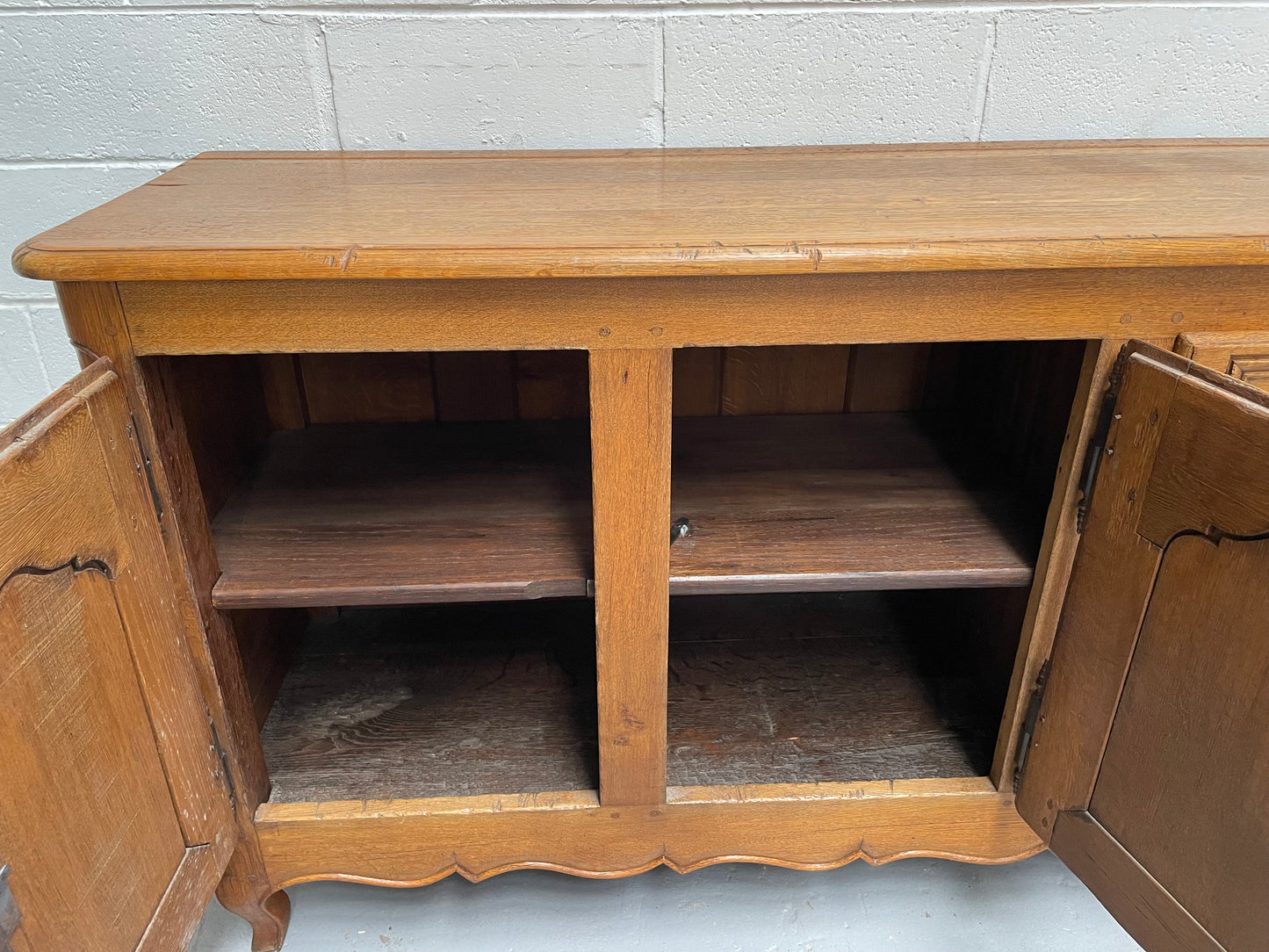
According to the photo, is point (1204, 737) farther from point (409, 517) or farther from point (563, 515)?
point (409, 517)

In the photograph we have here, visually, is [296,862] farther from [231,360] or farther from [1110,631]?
[1110,631]

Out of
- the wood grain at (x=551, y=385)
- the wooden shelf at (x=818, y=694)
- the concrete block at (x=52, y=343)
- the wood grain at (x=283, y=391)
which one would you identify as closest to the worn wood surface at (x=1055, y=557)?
the wooden shelf at (x=818, y=694)

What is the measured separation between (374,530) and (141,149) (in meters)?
0.66

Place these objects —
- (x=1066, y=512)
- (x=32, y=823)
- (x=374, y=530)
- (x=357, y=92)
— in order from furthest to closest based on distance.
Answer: (x=357, y=92)
(x=374, y=530)
(x=1066, y=512)
(x=32, y=823)

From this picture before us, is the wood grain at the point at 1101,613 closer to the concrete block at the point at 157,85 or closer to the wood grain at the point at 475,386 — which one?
the wood grain at the point at 475,386

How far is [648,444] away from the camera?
0.76 meters

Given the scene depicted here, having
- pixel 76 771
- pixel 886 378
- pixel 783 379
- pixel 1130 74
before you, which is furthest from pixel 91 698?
pixel 1130 74

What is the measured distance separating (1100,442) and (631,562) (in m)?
0.43

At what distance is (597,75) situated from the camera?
43.8 inches

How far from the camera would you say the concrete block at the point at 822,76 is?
1099mm

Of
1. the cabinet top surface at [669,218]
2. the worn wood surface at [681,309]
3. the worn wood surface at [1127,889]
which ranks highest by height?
the cabinet top surface at [669,218]

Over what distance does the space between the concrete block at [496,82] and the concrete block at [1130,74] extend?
1.53 ft

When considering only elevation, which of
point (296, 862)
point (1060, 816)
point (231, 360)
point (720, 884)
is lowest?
point (720, 884)

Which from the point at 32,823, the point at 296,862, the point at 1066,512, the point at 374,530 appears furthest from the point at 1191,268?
the point at 296,862
